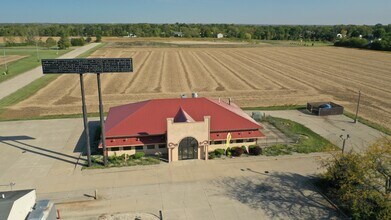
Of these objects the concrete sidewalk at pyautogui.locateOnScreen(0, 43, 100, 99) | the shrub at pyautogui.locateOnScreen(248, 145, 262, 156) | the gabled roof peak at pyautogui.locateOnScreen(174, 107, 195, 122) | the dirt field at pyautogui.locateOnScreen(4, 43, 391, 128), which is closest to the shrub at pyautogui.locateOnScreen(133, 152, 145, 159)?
the gabled roof peak at pyautogui.locateOnScreen(174, 107, 195, 122)

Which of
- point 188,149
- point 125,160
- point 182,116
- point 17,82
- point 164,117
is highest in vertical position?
point 182,116

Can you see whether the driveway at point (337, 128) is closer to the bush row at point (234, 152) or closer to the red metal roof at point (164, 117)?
the bush row at point (234, 152)

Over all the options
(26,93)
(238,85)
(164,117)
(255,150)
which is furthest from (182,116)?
(26,93)

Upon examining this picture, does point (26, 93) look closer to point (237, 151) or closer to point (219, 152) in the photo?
point (219, 152)

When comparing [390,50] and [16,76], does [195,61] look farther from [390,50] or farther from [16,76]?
[390,50]

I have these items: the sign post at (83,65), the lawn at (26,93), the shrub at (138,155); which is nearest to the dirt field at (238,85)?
the lawn at (26,93)

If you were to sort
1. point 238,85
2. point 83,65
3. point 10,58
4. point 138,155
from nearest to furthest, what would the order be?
point 83,65 < point 138,155 < point 238,85 < point 10,58

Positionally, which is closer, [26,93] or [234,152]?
[234,152]
